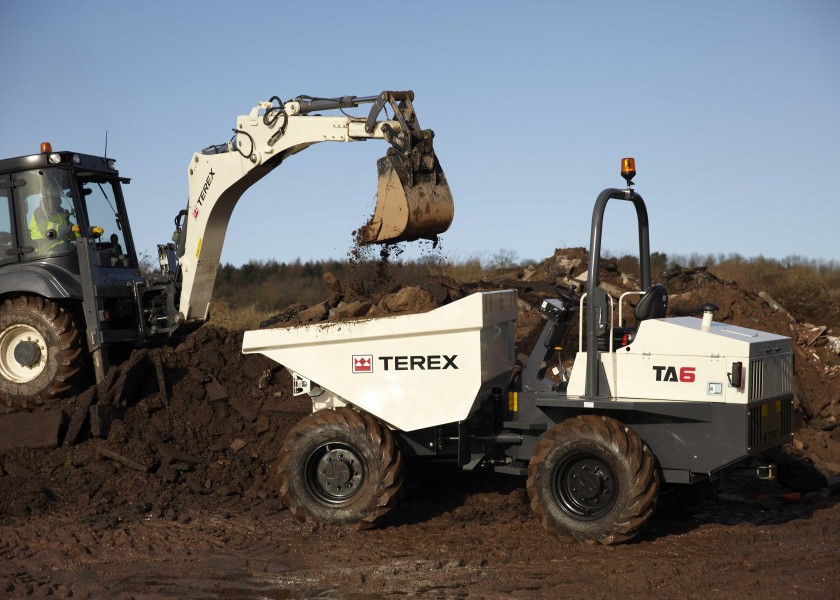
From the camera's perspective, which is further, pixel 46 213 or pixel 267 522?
pixel 46 213

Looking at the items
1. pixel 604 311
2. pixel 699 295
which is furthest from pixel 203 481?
pixel 699 295

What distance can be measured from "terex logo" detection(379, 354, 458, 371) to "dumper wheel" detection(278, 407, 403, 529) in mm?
483

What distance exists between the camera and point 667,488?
7.83m

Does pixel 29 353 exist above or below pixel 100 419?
above

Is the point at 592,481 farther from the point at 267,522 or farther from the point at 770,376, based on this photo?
the point at 267,522

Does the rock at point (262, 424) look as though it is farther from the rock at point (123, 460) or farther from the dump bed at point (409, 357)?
the dump bed at point (409, 357)

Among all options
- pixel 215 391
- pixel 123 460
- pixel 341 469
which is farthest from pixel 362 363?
pixel 215 391

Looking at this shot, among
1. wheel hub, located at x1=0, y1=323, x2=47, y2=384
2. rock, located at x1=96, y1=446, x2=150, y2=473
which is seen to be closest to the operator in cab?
wheel hub, located at x1=0, y1=323, x2=47, y2=384

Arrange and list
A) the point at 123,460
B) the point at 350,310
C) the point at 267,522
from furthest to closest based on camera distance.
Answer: the point at 350,310 < the point at 123,460 < the point at 267,522

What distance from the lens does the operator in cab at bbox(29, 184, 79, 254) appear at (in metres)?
10.1

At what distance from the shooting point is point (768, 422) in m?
7.25

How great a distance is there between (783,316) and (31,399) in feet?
35.3

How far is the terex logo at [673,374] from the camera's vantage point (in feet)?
23.2

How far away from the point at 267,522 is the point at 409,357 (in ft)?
6.06
